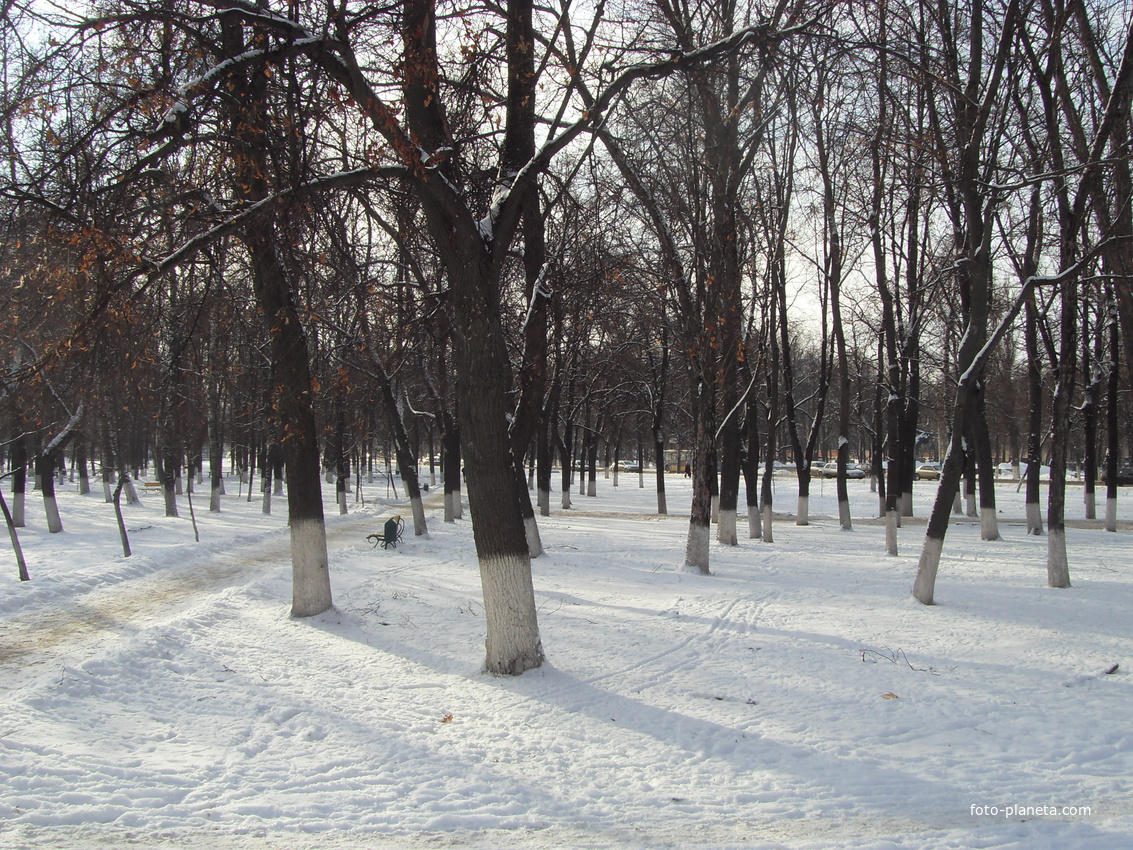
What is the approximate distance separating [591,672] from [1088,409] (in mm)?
20628

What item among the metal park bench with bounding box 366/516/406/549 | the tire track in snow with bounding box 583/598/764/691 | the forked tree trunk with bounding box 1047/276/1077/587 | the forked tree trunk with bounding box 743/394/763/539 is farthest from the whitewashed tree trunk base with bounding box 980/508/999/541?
the metal park bench with bounding box 366/516/406/549

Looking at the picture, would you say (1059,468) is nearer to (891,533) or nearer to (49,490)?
(891,533)

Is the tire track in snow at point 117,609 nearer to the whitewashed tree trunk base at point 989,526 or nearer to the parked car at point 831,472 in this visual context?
the whitewashed tree trunk base at point 989,526

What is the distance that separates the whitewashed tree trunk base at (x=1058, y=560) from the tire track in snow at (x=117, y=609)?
492 inches

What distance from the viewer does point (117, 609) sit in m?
9.73

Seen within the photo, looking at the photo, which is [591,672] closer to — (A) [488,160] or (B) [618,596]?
(B) [618,596]

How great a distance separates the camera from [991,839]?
154 inches

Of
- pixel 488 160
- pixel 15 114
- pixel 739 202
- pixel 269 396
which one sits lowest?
pixel 269 396

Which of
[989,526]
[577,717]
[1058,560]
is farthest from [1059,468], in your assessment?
[577,717]

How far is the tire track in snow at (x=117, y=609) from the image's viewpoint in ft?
24.9

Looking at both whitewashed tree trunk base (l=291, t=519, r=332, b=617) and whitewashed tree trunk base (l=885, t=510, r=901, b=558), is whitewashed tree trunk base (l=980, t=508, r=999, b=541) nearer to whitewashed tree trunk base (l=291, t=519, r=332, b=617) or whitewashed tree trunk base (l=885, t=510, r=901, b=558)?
whitewashed tree trunk base (l=885, t=510, r=901, b=558)

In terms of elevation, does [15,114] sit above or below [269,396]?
above

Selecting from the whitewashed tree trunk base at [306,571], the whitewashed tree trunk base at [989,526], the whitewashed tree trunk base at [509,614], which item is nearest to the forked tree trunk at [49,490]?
the whitewashed tree trunk base at [306,571]

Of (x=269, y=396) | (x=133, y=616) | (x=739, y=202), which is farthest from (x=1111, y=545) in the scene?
(x=133, y=616)
